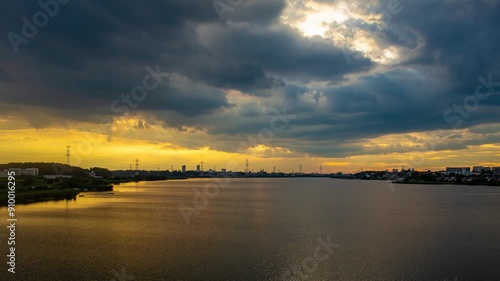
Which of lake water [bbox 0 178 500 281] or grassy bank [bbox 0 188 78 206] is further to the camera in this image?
grassy bank [bbox 0 188 78 206]

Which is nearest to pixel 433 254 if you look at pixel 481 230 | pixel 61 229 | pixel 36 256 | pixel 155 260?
pixel 481 230

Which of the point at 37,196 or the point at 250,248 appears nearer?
the point at 250,248

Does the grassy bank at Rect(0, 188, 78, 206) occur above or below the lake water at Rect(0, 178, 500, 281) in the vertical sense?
above

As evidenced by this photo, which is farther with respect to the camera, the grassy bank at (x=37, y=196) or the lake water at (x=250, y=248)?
the grassy bank at (x=37, y=196)

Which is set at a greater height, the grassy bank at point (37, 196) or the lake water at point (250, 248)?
the grassy bank at point (37, 196)

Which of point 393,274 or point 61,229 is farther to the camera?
point 61,229

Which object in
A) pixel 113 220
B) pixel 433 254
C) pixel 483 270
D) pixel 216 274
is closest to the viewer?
pixel 216 274

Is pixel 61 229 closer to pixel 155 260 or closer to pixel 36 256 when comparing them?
pixel 36 256

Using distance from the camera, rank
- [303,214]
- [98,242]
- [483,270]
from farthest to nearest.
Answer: [303,214] < [98,242] < [483,270]

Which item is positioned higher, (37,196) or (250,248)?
(37,196)

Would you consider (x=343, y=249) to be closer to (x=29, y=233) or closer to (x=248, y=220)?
(x=248, y=220)
